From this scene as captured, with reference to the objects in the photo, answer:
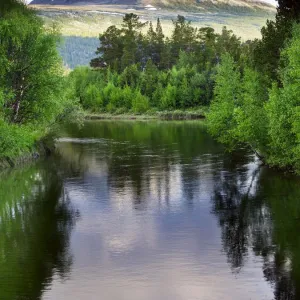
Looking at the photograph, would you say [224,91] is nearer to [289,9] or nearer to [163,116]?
[289,9]

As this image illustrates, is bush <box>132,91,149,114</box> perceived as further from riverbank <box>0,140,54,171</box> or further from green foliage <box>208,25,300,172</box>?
riverbank <box>0,140,54,171</box>

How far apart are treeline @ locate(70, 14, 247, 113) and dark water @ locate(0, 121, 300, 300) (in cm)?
7701

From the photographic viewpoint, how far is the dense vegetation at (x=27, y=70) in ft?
200

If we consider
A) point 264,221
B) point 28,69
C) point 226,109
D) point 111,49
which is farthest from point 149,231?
point 111,49

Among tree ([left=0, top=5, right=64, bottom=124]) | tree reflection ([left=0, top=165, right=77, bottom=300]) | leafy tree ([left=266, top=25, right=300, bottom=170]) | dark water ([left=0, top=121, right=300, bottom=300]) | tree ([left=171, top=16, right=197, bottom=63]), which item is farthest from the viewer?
tree ([left=171, top=16, right=197, bottom=63])

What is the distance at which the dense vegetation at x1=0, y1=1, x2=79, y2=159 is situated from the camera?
6097cm

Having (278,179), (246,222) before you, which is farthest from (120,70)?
(246,222)

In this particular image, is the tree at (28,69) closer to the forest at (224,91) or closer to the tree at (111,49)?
the forest at (224,91)

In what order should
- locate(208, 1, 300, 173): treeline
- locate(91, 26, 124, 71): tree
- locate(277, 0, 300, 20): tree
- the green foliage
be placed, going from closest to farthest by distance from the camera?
the green foliage, locate(208, 1, 300, 173): treeline, locate(277, 0, 300, 20): tree, locate(91, 26, 124, 71): tree

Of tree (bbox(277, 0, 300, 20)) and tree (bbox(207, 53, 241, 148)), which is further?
tree (bbox(207, 53, 241, 148))

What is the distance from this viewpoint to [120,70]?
181 metres

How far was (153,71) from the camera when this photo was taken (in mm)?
158875

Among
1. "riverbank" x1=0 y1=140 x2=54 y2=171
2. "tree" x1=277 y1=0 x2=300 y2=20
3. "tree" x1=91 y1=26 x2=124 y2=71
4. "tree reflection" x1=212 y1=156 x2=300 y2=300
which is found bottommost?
"riverbank" x1=0 y1=140 x2=54 y2=171

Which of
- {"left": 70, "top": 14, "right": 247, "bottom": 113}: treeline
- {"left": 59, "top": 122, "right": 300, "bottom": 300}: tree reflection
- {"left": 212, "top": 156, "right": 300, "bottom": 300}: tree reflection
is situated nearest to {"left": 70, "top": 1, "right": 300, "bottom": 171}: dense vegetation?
{"left": 70, "top": 14, "right": 247, "bottom": 113}: treeline
